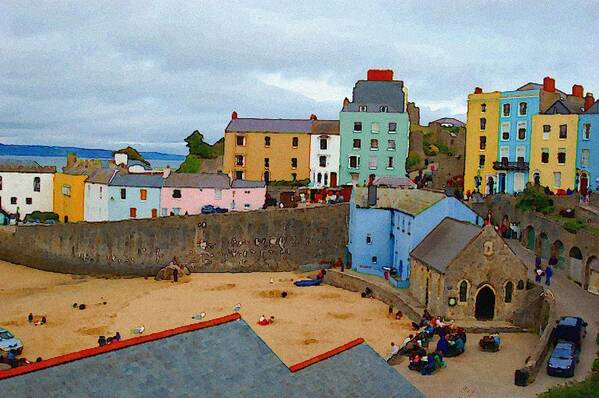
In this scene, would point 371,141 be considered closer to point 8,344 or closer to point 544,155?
point 544,155

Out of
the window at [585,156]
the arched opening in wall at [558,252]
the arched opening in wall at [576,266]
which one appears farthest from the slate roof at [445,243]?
the window at [585,156]

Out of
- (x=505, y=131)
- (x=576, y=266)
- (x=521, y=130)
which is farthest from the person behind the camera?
(x=505, y=131)

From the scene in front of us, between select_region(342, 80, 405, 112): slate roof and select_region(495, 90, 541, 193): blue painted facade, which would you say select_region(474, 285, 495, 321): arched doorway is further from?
select_region(342, 80, 405, 112): slate roof

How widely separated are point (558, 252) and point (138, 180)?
112ft

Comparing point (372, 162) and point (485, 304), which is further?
point (372, 162)

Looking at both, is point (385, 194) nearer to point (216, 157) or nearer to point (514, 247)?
point (514, 247)

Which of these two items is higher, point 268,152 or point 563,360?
point 268,152

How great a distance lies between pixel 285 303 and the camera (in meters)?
38.8

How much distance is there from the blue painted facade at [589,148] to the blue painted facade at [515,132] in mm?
4154

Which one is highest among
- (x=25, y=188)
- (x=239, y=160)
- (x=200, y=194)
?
(x=239, y=160)

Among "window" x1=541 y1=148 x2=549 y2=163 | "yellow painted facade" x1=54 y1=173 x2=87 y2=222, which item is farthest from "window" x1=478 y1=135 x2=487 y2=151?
"yellow painted facade" x1=54 y1=173 x2=87 y2=222

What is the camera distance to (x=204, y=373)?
1214 cm

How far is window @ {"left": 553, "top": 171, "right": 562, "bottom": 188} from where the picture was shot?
5522 centimetres

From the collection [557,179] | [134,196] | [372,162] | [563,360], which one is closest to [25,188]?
[134,196]
